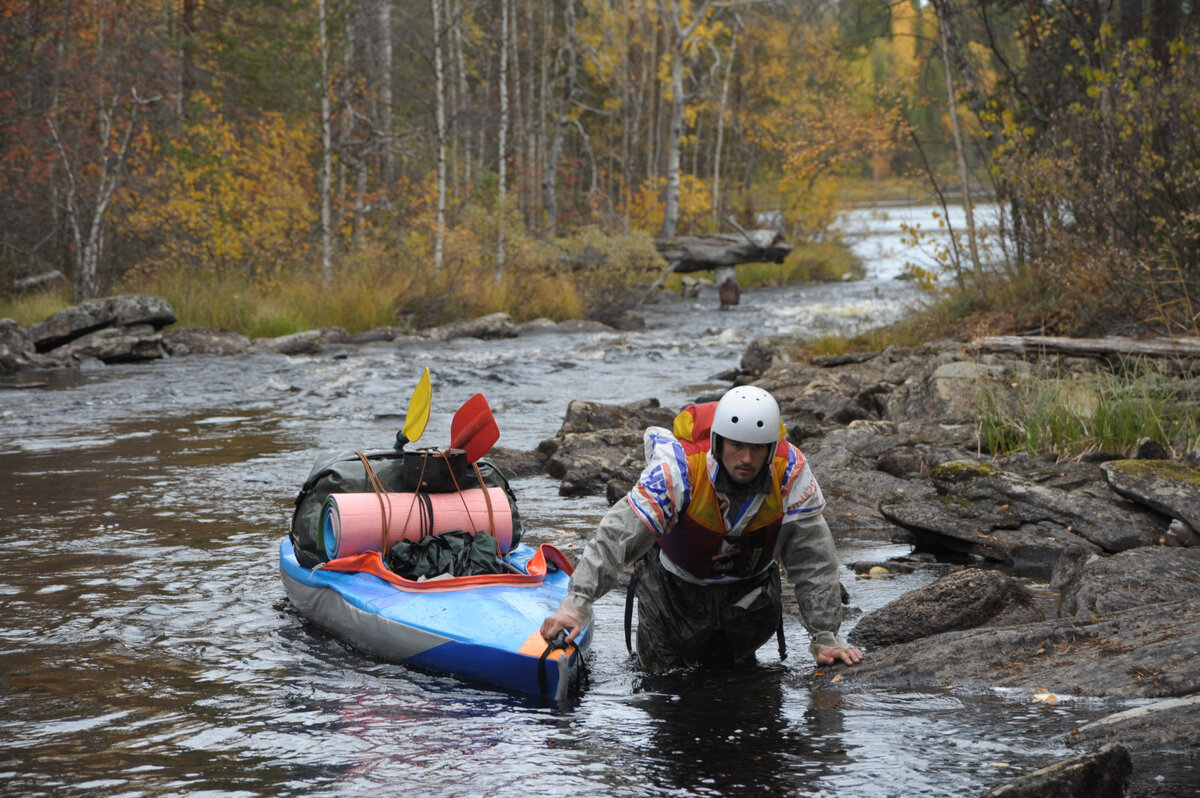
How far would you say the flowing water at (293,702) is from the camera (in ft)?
10.5

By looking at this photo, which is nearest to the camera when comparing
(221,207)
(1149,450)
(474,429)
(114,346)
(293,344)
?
Answer: (474,429)

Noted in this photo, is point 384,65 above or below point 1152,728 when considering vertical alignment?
above

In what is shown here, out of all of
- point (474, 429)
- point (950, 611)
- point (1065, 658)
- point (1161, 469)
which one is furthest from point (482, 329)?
point (1065, 658)

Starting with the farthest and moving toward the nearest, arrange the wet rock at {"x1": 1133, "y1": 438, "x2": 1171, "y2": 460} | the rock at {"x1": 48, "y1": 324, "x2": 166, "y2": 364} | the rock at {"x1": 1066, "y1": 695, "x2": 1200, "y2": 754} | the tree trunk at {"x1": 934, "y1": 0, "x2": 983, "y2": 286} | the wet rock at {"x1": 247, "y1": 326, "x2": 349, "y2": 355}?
1. the wet rock at {"x1": 247, "y1": 326, "x2": 349, "y2": 355}
2. the rock at {"x1": 48, "y1": 324, "x2": 166, "y2": 364}
3. the tree trunk at {"x1": 934, "y1": 0, "x2": 983, "y2": 286}
4. the wet rock at {"x1": 1133, "y1": 438, "x2": 1171, "y2": 460}
5. the rock at {"x1": 1066, "y1": 695, "x2": 1200, "y2": 754}

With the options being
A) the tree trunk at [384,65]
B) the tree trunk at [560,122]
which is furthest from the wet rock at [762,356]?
the tree trunk at [560,122]

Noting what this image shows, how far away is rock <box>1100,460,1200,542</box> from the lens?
5.18m

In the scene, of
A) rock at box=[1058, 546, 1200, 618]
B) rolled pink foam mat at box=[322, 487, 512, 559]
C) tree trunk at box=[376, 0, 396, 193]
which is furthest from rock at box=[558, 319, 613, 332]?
rock at box=[1058, 546, 1200, 618]

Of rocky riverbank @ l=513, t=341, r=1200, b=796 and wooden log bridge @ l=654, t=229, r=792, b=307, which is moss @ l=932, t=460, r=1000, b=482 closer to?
rocky riverbank @ l=513, t=341, r=1200, b=796

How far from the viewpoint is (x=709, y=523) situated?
379 centimetres

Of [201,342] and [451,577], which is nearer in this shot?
[451,577]

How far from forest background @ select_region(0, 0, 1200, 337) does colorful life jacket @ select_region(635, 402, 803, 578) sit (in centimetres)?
514

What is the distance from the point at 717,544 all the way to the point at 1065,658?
120 cm

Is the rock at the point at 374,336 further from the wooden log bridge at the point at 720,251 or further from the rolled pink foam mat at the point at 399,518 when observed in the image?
the rolled pink foam mat at the point at 399,518

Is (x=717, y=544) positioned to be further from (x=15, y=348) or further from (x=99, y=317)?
(x=99, y=317)
